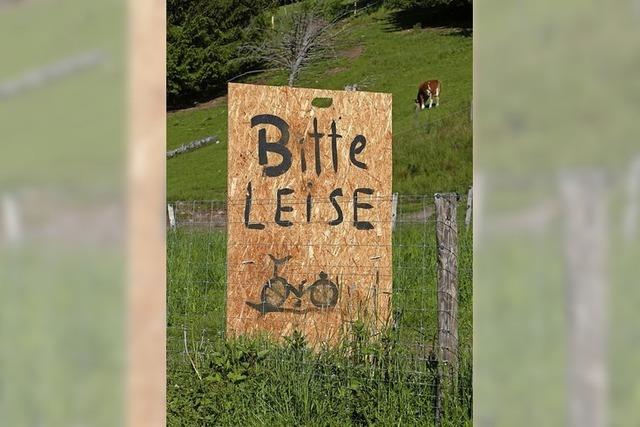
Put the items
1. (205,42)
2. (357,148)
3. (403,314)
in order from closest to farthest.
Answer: (357,148), (403,314), (205,42)

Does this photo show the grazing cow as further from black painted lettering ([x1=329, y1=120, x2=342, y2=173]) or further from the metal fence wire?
black painted lettering ([x1=329, y1=120, x2=342, y2=173])

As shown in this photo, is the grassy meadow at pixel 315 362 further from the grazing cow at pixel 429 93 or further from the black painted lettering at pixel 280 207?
the grazing cow at pixel 429 93

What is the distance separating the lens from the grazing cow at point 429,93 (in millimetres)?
25125

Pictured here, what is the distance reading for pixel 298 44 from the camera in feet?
99.6

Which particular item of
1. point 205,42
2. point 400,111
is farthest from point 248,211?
point 205,42

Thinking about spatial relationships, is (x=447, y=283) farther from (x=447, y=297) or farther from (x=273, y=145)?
(x=273, y=145)

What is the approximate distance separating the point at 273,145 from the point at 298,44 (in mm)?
24741

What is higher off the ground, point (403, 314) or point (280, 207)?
point (280, 207)

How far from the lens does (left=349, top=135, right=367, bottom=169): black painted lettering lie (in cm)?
636
